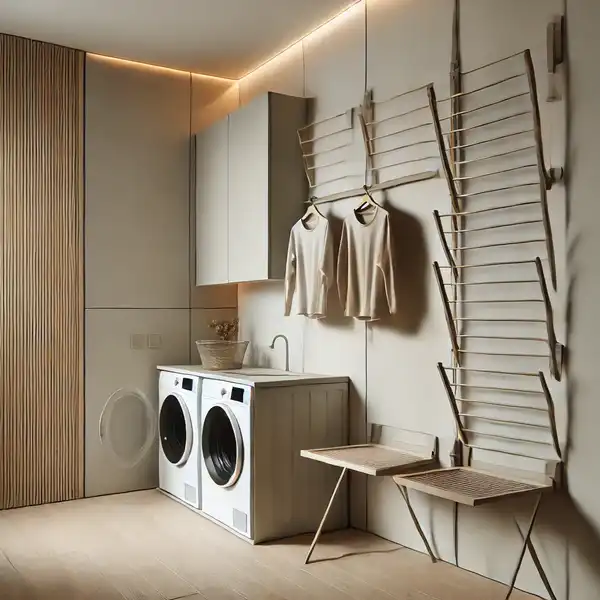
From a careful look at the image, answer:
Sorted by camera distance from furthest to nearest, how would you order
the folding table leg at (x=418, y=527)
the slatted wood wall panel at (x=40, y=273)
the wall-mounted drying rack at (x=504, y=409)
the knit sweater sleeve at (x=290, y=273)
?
the slatted wood wall panel at (x=40, y=273) → the knit sweater sleeve at (x=290, y=273) → the folding table leg at (x=418, y=527) → the wall-mounted drying rack at (x=504, y=409)

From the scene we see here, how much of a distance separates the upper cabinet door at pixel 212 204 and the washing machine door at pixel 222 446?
947mm

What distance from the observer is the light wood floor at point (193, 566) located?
292 cm

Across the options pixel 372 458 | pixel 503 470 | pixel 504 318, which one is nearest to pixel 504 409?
pixel 503 470

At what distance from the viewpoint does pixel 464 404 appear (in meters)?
3.16

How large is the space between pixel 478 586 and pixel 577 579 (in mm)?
432

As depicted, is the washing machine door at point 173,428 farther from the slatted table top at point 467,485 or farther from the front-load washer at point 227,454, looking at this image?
the slatted table top at point 467,485

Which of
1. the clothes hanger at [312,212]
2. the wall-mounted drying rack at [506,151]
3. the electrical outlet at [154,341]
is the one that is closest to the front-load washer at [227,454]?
the electrical outlet at [154,341]

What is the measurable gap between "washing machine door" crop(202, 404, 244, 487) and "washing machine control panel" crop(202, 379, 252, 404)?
0.19 ft

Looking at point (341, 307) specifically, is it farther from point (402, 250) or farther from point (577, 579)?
point (577, 579)

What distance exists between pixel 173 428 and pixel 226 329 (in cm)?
72

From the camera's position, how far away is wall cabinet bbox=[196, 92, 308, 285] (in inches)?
161

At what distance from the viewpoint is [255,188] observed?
4207mm

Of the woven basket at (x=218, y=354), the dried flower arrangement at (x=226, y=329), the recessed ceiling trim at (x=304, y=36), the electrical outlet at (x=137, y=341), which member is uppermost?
the recessed ceiling trim at (x=304, y=36)

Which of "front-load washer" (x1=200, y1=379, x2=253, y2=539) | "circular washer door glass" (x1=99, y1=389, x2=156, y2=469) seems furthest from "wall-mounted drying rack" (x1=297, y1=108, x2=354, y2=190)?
"circular washer door glass" (x1=99, y1=389, x2=156, y2=469)
